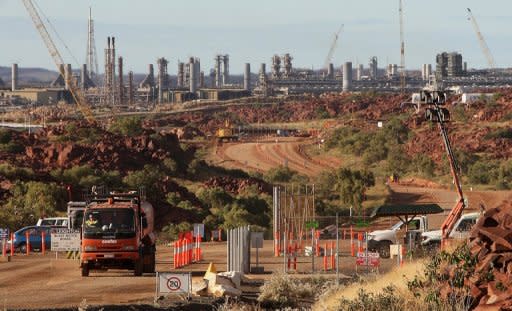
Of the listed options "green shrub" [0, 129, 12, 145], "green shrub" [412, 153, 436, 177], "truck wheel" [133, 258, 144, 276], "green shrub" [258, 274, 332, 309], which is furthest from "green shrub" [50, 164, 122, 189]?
"green shrub" [258, 274, 332, 309]

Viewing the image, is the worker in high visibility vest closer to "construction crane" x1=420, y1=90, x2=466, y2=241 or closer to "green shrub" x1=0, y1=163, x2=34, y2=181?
"construction crane" x1=420, y1=90, x2=466, y2=241

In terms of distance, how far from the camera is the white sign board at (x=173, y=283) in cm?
2410

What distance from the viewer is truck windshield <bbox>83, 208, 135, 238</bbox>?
30.6m

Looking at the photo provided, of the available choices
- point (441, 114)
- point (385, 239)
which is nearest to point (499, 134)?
point (385, 239)

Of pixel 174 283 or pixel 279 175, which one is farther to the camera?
pixel 279 175

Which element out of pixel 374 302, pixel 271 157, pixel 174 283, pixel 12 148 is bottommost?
pixel 174 283

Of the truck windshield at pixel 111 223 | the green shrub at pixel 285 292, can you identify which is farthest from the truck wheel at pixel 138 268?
the green shrub at pixel 285 292

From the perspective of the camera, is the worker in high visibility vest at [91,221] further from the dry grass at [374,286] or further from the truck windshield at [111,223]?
the dry grass at [374,286]

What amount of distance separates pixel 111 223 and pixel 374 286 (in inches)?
384

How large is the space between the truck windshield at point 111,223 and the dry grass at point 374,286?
→ 759cm

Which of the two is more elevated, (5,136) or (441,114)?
(441,114)

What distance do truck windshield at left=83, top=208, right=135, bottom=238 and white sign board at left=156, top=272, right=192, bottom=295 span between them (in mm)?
6444

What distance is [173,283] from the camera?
24266mm

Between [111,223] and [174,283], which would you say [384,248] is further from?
[174,283]
